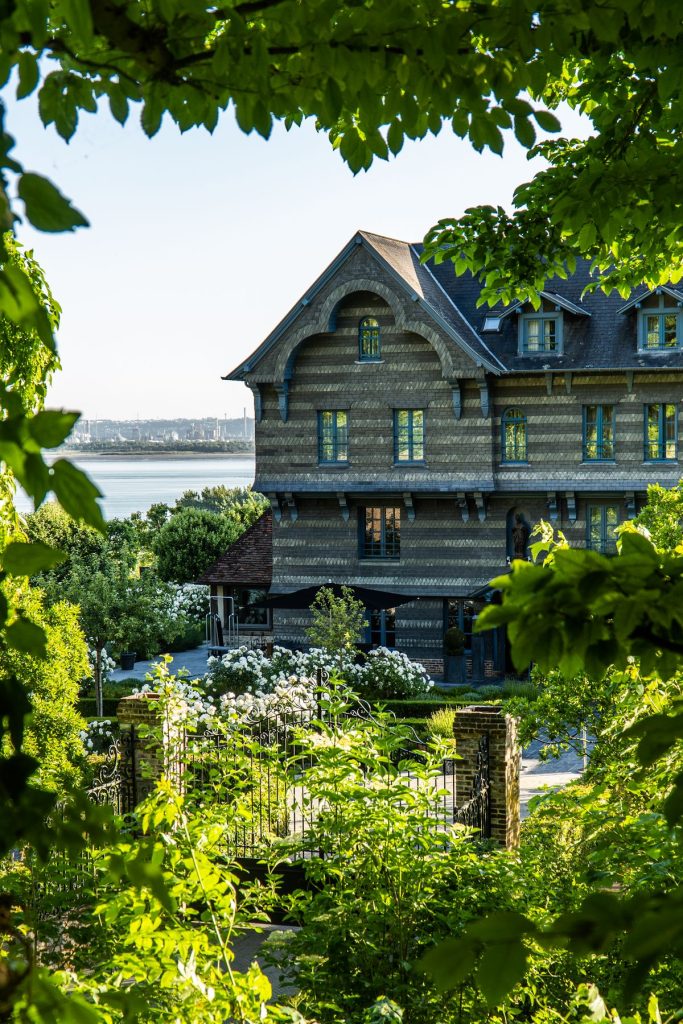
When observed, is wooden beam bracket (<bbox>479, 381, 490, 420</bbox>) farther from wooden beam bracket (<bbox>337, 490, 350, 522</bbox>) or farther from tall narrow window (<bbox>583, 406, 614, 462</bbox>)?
wooden beam bracket (<bbox>337, 490, 350, 522</bbox>)

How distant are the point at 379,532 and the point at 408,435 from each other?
2951 millimetres

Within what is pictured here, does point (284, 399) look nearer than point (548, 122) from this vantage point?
No

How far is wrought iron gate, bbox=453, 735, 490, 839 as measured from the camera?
11.4 m

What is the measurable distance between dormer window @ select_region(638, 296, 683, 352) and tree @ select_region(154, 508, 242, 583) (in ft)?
63.7

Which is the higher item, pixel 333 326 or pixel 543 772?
pixel 333 326

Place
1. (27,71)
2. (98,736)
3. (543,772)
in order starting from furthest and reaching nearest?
1. (543,772)
2. (98,736)
3. (27,71)

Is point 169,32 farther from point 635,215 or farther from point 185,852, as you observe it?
point 185,852

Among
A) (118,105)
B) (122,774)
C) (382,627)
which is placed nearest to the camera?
(118,105)

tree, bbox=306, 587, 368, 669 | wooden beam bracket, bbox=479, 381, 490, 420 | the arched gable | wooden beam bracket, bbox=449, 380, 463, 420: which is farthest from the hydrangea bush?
the arched gable

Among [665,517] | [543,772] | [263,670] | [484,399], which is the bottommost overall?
[543,772]

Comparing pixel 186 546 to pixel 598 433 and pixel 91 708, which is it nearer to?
pixel 91 708

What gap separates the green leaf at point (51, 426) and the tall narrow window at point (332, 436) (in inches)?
1128

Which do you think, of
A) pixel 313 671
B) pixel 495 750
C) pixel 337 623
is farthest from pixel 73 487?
pixel 337 623

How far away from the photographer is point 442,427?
29141 millimetres
